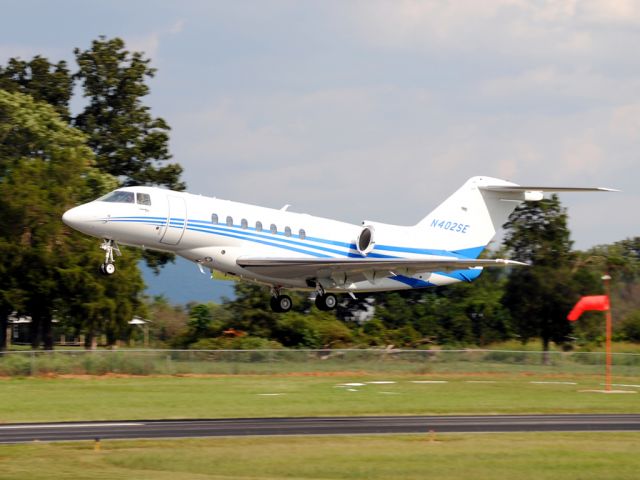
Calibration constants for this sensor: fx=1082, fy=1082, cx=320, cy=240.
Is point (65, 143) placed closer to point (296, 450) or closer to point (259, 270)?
point (259, 270)

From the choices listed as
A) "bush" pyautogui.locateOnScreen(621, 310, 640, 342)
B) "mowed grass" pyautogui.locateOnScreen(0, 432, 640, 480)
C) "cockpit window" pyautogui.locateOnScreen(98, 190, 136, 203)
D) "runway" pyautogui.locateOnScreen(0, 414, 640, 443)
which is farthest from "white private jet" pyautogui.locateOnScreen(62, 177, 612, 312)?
"bush" pyautogui.locateOnScreen(621, 310, 640, 342)

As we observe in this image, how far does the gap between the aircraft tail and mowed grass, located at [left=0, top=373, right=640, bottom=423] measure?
480 cm

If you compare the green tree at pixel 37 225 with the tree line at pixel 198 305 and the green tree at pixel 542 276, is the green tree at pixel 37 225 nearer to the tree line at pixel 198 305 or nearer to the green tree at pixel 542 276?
the tree line at pixel 198 305

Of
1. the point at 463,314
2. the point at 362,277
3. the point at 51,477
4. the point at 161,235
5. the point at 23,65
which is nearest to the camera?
the point at 51,477

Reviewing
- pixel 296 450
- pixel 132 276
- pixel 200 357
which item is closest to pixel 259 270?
pixel 200 357

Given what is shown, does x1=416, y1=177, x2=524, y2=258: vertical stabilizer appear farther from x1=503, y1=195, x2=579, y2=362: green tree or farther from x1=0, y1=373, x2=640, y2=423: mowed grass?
x1=503, y1=195, x2=579, y2=362: green tree

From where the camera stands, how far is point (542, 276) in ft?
167

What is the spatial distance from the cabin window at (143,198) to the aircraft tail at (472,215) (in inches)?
405

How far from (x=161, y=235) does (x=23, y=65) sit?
39342 millimetres

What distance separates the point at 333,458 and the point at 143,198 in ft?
42.5

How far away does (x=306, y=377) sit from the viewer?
3788 centimetres

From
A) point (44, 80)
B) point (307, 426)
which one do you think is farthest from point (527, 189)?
point (44, 80)

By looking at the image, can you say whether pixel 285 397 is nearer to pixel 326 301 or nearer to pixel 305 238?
pixel 326 301

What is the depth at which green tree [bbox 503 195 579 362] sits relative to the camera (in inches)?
1975
